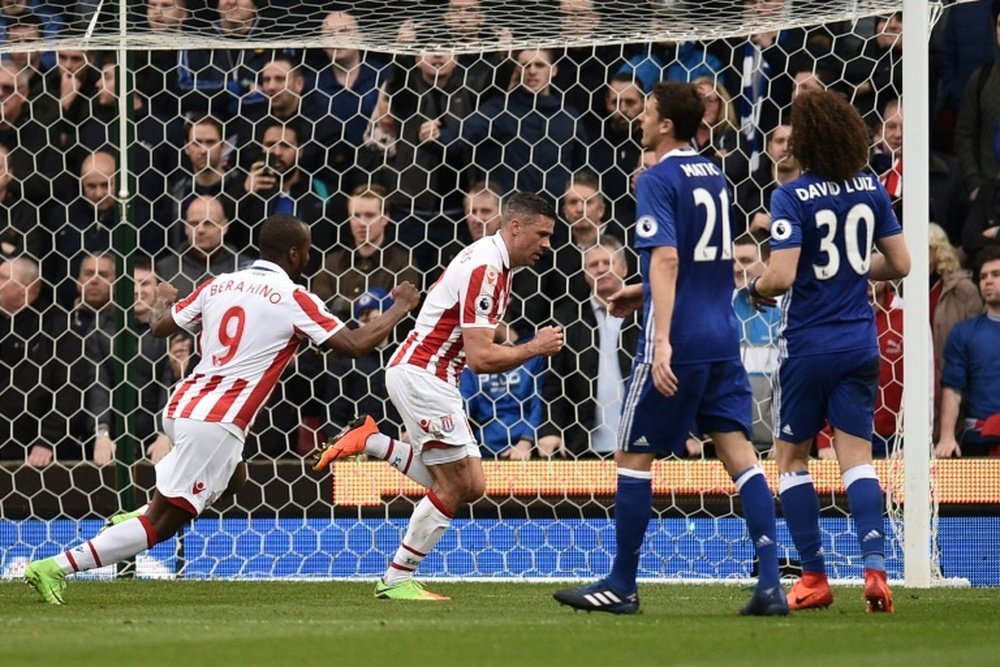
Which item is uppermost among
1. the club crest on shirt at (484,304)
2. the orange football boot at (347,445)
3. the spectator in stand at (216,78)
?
the spectator in stand at (216,78)

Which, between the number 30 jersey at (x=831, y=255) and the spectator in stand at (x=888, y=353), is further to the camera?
the spectator in stand at (x=888, y=353)

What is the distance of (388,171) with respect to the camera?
1035cm

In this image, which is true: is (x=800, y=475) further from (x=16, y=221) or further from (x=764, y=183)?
(x=16, y=221)

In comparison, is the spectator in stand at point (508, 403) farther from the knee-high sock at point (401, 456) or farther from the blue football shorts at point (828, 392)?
the blue football shorts at point (828, 392)

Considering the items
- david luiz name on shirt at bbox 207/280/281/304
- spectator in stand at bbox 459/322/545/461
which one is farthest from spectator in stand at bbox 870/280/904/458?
david luiz name on shirt at bbox 207/280/281/304

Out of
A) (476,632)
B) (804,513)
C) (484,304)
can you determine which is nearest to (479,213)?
(484,304)

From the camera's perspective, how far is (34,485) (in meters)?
9.57

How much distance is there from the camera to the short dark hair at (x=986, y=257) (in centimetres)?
930

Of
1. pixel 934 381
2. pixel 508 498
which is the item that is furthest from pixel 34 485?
pixel 934 381

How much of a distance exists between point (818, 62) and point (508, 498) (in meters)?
3.03

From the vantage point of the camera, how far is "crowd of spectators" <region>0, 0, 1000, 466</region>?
32.2 feet

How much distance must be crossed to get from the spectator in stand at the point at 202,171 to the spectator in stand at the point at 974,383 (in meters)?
4.21

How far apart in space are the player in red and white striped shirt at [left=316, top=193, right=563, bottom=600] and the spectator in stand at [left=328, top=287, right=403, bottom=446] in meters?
2.14

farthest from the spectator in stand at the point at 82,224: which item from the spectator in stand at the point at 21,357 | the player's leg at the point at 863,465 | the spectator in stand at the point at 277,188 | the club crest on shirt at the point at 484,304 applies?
the player's leg at the point at 863,465
